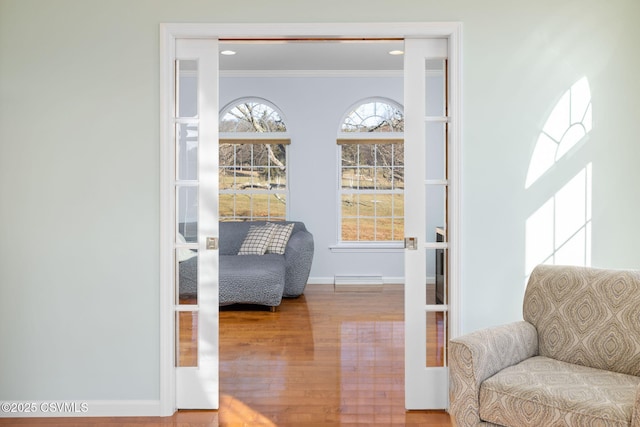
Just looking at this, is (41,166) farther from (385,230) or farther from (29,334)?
(385,230)

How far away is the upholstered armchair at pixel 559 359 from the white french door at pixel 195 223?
55.4 inches

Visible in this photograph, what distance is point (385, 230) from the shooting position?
7.63 metres

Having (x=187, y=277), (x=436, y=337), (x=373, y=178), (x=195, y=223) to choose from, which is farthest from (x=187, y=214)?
(x=373, y=178)

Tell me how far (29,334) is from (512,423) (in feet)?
8.15

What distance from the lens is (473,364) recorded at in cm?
236

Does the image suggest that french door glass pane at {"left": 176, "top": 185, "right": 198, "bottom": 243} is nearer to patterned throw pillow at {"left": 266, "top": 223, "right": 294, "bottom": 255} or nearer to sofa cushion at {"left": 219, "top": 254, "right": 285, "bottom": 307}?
sofa cushion at {"left": 219, "top": 254, "right": 285, "bottom": 307}

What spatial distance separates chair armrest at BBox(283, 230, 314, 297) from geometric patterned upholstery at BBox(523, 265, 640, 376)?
376 cm

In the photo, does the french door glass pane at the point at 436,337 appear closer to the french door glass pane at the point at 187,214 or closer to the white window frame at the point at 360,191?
the french door glass pane at the point at 187,214

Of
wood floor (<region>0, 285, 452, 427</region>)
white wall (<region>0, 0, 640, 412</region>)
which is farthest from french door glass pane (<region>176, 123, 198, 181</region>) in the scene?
wood floor (<region>0, 285, 452, 427</region>)

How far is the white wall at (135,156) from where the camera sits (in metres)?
3.08

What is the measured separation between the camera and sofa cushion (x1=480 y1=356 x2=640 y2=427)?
209 cm

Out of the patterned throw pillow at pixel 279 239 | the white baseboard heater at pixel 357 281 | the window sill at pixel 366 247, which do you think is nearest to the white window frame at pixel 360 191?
the window sill at pixel 366 247

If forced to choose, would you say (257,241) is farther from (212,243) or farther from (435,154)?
(435,154)

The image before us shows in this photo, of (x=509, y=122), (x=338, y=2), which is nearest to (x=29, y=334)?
(x=338, y=2)
